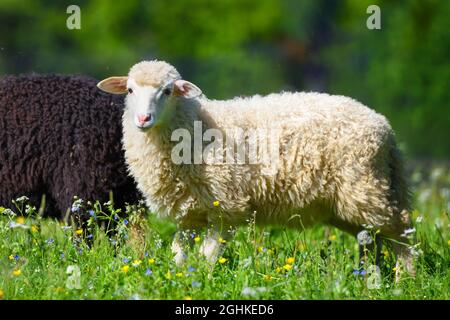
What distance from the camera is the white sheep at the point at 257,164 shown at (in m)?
5.70

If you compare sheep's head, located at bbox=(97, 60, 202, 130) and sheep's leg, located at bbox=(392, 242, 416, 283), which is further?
sheep's leg, located at bbox=(392, 242, 416, 283)

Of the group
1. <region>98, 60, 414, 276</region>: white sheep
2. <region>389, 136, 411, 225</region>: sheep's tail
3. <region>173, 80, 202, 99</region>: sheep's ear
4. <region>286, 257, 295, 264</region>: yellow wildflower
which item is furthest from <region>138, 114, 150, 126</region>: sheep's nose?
<region>389, 136, 411, 225</region>: sheep's tail

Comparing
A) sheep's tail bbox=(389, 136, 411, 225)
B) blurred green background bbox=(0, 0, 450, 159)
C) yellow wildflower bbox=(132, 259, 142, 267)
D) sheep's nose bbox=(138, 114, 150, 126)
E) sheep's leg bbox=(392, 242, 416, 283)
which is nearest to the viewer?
yellow wildflower bbox=(132, 259, 142, 267)

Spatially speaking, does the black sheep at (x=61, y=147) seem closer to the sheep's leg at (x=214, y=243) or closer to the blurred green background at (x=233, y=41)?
the sheep's leg at (x=214, y=243)

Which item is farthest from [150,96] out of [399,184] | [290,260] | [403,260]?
[403,260]

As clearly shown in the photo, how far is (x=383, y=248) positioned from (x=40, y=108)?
8.75ft

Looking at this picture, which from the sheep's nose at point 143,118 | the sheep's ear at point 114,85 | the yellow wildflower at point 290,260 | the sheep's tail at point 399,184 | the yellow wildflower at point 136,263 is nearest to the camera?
the yellow wildflower at point 136,263

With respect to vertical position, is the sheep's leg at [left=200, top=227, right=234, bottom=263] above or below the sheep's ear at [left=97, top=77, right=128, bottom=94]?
below

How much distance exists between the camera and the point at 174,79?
5.70 metres

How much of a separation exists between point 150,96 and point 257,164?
0.85 meters

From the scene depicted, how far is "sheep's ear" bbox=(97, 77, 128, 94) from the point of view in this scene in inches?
230

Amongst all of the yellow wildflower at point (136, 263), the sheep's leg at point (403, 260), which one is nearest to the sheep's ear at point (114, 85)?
the yellow wildflower at point (136, 263)

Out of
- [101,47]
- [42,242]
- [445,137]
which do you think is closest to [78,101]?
[42,242]

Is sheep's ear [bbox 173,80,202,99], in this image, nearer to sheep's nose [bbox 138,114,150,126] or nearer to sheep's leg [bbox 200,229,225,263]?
sheep's nose [bbox 138,114,150,126]
